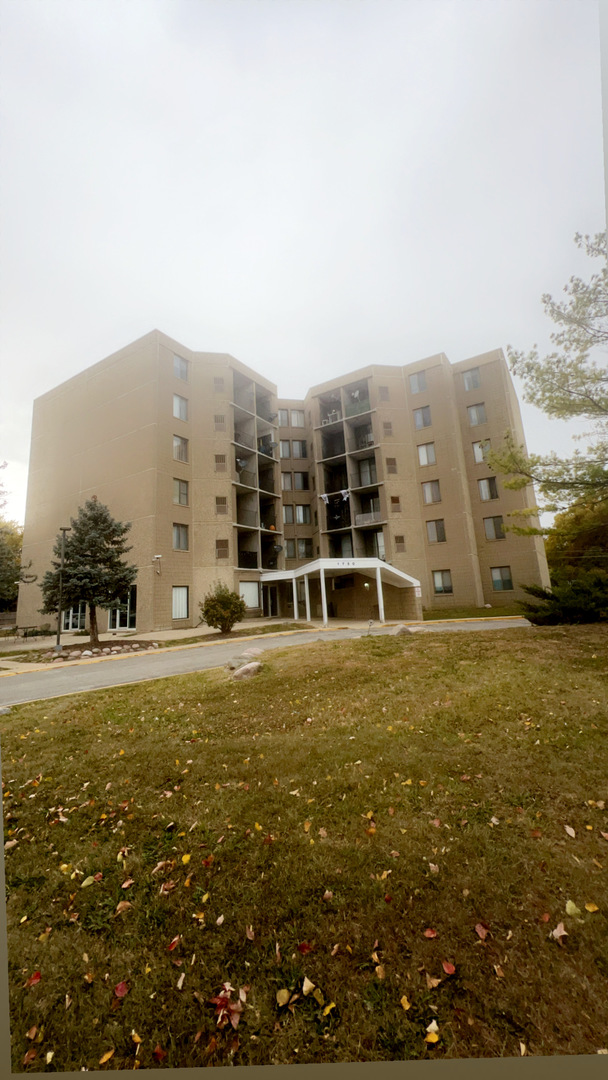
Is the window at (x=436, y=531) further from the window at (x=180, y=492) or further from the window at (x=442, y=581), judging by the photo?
the window at (x=180, y=492)

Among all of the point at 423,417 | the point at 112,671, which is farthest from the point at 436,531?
the point at 112,671

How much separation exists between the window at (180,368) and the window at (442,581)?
8205 mm

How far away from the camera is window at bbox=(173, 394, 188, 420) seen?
35.2ft

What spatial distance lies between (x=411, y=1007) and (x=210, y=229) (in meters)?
5.70

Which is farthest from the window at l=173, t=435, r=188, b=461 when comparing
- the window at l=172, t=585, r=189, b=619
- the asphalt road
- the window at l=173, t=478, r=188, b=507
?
the asphalt road

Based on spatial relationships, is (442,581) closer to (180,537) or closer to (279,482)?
(180,537)

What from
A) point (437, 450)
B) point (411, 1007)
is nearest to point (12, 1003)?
point (411, 1007)

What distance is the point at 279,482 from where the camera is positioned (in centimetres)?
2291

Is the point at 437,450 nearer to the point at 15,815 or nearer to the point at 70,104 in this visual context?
the point at 70,104

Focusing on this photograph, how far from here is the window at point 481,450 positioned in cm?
645

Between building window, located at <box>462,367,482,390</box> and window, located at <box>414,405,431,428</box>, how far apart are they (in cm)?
93

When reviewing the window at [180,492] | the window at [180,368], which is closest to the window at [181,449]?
the window at [180,492]

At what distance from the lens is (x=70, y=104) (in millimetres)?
3197

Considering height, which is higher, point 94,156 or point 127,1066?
point 94,156
